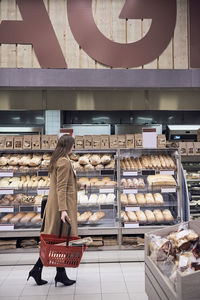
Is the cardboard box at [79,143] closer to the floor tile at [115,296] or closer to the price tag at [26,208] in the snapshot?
the price tag at [26,208]

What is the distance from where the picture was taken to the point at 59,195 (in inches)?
116

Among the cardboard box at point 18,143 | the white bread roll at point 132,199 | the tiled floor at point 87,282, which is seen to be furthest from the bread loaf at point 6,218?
the white bread roll at point 132,199

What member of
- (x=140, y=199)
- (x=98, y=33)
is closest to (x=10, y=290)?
(x=140, y=199)

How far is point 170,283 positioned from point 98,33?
4.33 m

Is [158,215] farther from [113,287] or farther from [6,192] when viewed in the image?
[6,192]

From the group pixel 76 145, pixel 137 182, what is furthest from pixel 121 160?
pixel 76 145

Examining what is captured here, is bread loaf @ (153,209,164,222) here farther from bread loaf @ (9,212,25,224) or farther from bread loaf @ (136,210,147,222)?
bread loaf @ (9,212,25,224)

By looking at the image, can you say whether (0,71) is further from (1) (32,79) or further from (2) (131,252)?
(2) (131,252)

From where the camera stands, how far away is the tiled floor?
2902 millimetres

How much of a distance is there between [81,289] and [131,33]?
161 inches

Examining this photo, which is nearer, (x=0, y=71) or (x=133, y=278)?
(x=133, y=278)

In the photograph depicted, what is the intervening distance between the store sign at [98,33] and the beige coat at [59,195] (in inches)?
100

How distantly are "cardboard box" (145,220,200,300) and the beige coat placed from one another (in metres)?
0.95

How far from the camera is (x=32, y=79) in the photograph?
15.9ft
